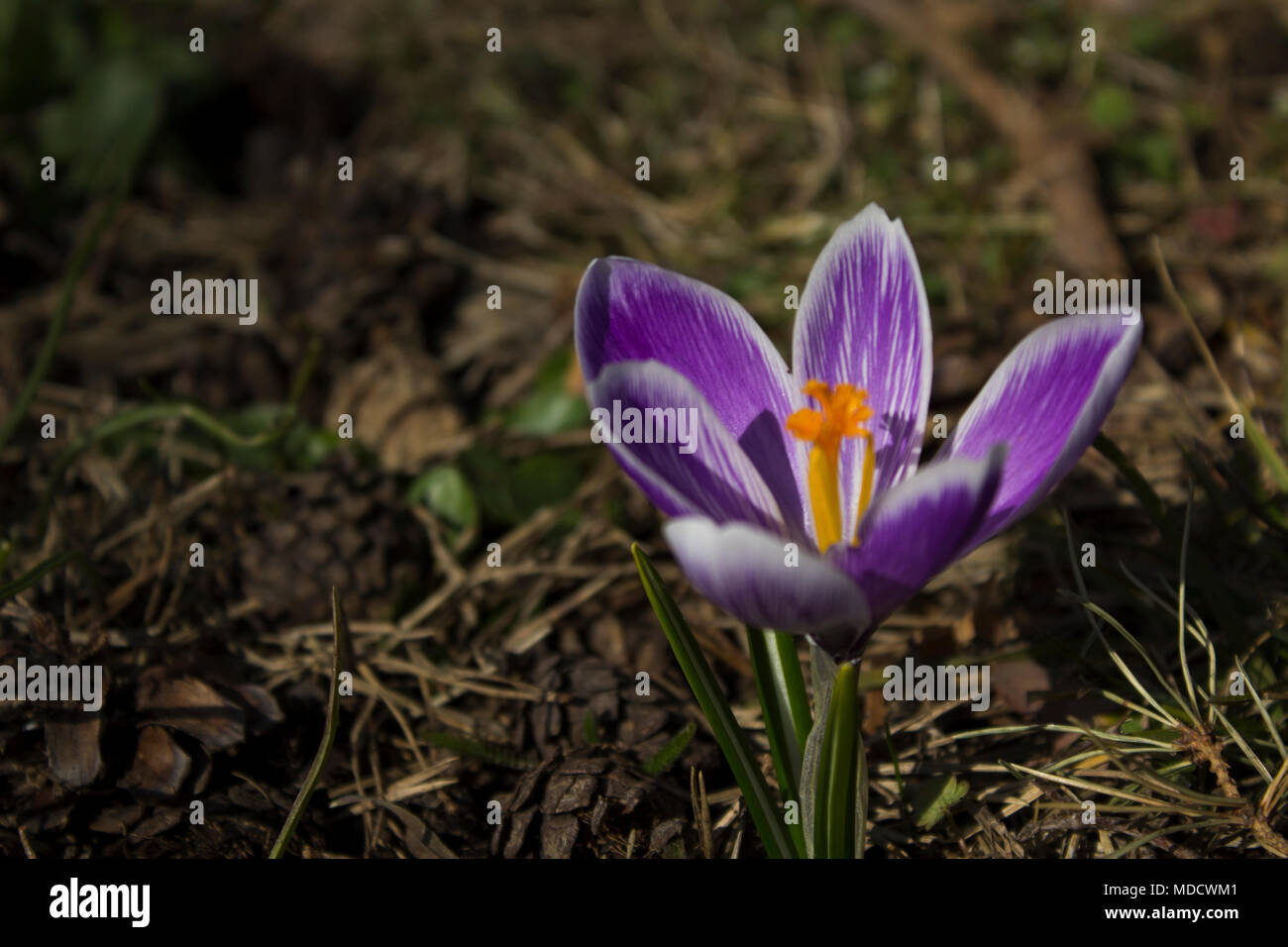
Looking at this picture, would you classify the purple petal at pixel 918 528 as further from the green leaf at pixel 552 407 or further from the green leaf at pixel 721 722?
the green leaf at pixel 552 407

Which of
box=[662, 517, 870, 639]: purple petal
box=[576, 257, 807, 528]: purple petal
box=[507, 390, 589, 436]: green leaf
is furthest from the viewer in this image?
box=[507, 390, 589, 436]: green leaf

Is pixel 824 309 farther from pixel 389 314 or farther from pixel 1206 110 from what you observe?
pixel 1206 110

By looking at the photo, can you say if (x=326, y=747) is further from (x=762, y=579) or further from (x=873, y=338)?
(x=873, y=338)

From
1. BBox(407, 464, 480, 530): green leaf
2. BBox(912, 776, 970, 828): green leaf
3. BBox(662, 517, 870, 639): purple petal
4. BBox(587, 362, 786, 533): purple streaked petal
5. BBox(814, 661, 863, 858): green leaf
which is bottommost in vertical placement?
BBox(912, 776, 970, 828): green leaf

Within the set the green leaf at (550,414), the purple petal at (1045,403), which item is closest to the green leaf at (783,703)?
the purple petal at (1045,403)

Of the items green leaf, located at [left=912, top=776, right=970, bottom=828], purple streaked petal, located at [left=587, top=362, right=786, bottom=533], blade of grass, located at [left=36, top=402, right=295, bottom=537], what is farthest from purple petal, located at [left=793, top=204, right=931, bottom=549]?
blade of grass, located at [left=36, top=402, right=295, bottom=537]

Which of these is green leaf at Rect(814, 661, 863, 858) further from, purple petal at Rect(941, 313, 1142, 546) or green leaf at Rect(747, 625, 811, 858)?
purple petal at Rect(941, 313, 1142, 546)
